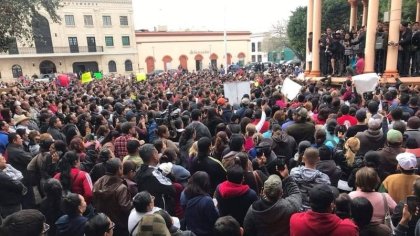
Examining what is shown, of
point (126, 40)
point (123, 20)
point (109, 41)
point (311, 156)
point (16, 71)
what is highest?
point (123, 20)

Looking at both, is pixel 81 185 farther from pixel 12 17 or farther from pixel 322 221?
pixel 12 17

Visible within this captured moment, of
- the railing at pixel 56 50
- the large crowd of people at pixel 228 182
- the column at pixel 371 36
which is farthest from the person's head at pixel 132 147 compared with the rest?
the railing at pixel 56 50

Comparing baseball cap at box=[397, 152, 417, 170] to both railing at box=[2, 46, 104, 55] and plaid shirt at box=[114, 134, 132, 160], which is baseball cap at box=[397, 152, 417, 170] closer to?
plaid shirt at box=[114, 134, 132, 160]

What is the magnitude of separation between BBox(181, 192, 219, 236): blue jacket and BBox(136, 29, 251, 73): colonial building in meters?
47.3

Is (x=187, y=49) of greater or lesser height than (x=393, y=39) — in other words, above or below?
above

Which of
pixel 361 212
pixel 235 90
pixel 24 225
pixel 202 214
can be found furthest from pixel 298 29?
pixel 24 225

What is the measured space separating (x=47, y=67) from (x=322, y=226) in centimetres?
4998

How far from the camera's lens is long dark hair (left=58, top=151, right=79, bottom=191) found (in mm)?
4098

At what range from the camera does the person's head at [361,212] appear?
271 cm

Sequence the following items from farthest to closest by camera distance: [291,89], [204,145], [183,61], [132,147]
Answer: [183,61] < [291,89] < [132,147] < [204,145]

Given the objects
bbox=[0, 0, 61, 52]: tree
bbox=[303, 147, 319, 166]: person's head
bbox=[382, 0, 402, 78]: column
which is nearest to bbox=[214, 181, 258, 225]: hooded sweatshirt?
bbox=[303, 147, 319, 166]: person's head

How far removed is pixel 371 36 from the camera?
12.3 m

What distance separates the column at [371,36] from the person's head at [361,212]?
1098cm

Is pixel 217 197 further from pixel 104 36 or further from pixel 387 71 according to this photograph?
pixel 104 36
